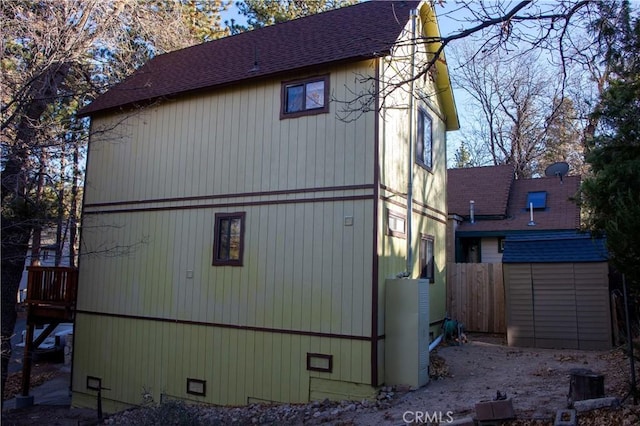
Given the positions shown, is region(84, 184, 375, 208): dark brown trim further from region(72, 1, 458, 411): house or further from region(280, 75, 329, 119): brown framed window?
region(280, 75, 329, 119): brown framed window

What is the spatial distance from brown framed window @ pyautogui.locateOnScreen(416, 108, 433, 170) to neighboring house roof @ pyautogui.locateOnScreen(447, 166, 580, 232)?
7.91m

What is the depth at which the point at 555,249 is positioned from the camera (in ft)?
37.4

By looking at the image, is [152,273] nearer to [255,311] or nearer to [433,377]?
[255,311]

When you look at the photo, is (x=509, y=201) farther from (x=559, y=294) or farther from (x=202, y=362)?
(x=202, y=362)

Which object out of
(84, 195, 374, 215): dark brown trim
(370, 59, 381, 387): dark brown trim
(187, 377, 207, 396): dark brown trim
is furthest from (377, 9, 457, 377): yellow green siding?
(187, 377, 207, 396): dark brown trim

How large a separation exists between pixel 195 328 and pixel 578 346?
793 centimetres

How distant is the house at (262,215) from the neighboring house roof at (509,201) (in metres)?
6.98

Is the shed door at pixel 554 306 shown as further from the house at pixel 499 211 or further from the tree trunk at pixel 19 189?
the tree trunk at pixel 19 189

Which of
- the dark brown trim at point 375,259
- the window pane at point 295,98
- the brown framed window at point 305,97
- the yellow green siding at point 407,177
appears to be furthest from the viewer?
the window pane at point 295,98

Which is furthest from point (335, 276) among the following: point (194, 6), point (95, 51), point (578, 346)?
point (194, 6)

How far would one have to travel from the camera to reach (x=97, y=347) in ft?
38.2

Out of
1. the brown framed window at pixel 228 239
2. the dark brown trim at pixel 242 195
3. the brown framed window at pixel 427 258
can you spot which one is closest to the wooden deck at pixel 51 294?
the dark brown trim at pixel 242 195

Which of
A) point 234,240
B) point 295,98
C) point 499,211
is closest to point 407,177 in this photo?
point 295,98

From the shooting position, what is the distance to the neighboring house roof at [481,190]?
1950cm
